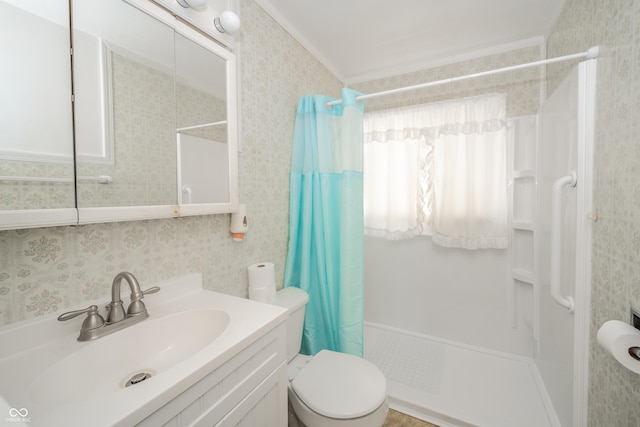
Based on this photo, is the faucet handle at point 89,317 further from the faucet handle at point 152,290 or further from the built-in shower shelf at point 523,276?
the built-in shower shelf at point 523,276

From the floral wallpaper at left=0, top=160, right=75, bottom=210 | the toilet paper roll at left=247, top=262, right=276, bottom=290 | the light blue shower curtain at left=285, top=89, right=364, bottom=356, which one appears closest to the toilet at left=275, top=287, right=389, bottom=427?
the toilet paper roll at left=247, top=262, right=276, bottom=290

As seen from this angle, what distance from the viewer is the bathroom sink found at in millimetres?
660

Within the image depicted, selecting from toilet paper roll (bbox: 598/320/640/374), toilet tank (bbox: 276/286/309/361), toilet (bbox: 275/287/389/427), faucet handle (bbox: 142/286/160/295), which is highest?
faucet handle (bbox: 142/286/160/295)

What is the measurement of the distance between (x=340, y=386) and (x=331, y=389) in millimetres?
46

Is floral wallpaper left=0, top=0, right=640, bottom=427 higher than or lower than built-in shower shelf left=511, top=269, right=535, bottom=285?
higher

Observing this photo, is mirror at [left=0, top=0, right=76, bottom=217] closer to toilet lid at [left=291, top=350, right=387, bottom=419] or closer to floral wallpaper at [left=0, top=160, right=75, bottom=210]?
floral wallpaper at [left=0, top=160, right=75, bottom=210]

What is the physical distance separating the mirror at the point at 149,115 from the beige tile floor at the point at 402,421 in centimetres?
148

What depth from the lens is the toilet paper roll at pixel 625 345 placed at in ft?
2.38

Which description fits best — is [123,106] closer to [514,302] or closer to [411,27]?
[411,27]

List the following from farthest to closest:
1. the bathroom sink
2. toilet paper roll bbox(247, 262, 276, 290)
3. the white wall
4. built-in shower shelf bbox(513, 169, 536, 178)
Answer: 1. the white wall
2. built-in shower shelf bbox(513, 169, 536, 178)
3. toilet paper roll bbox(247, 262, 276, 290)
4. the bathroom sink

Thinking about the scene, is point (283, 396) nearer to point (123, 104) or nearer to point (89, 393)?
point (89, 393)

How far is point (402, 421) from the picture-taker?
151 cm

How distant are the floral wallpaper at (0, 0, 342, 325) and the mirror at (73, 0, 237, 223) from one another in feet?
0.38

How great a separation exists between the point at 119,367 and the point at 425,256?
210cm
